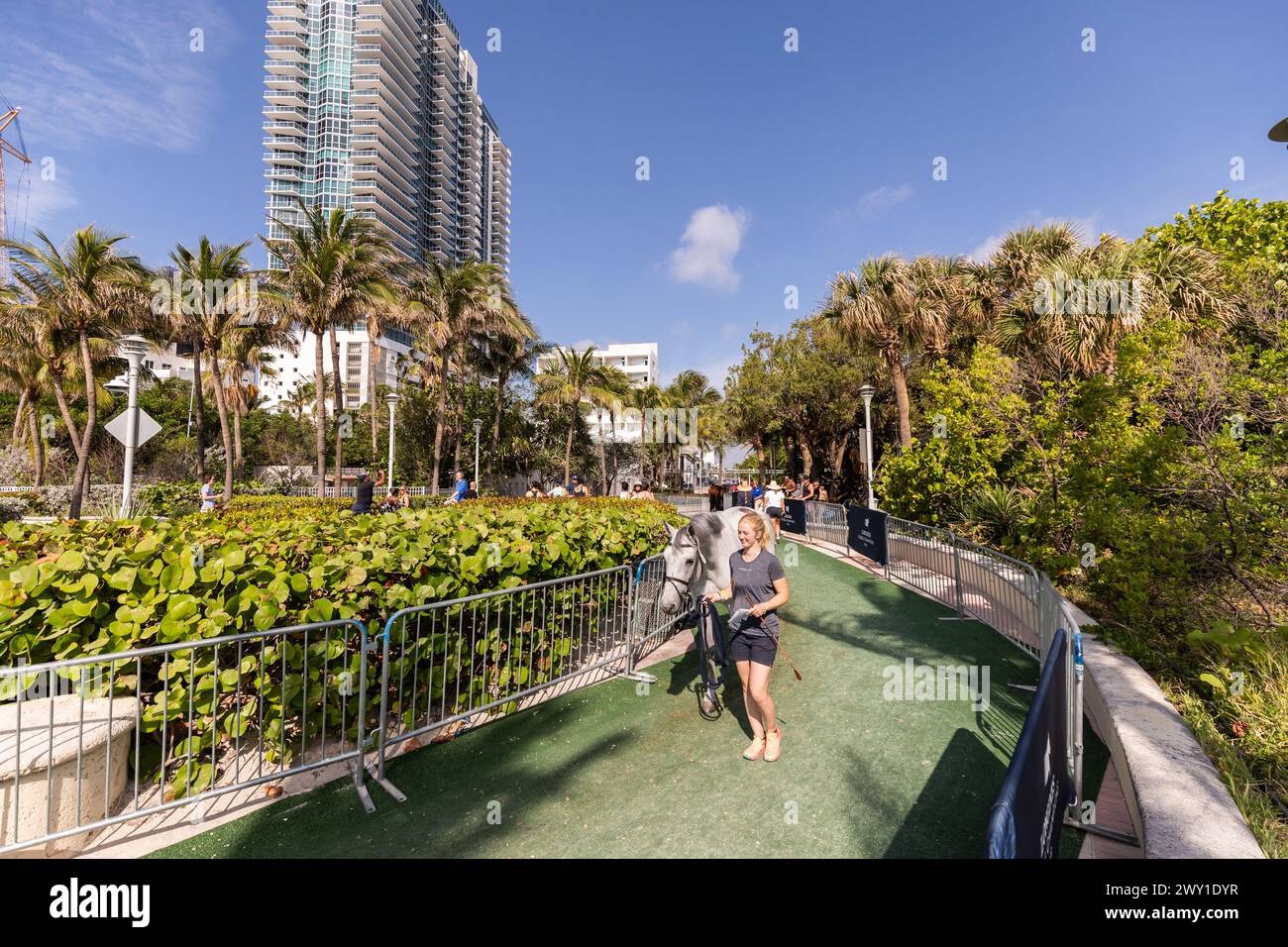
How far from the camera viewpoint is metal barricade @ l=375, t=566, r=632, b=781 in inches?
167

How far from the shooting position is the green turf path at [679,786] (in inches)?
124

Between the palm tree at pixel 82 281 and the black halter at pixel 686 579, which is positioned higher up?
the palm tree at pixel 82 281

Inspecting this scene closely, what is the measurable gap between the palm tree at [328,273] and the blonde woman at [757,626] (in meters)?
21.7

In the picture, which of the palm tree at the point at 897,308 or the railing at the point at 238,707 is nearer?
the railing at the point at 238,707

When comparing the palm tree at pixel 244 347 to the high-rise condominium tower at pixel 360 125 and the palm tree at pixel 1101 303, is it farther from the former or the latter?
the high-rise condominium tower at pixel 360 125

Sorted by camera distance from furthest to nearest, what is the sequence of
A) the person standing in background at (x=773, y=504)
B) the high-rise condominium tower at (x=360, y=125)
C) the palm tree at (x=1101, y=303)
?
the high-rise condominium tower at (x=360, y=125) → the person standing in background at (x=773, y=504) → the palm tree at (x=1101, y=303)

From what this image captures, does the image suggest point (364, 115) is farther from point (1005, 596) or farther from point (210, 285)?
point (1005, 596)

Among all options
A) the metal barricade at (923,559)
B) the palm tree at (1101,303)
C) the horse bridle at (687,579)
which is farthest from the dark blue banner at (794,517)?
the horse bridle at (687,579)

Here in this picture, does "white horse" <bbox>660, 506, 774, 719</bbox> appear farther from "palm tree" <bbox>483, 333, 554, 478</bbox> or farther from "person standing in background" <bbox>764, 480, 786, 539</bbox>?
"palm tree" <bbox>483, 333, 554, 478</bbox>

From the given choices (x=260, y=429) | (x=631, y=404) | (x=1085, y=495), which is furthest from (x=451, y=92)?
(x=1085, y=495)

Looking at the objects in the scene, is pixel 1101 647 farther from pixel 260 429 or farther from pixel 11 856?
pixel 260 429

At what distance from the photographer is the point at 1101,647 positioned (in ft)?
16.7
